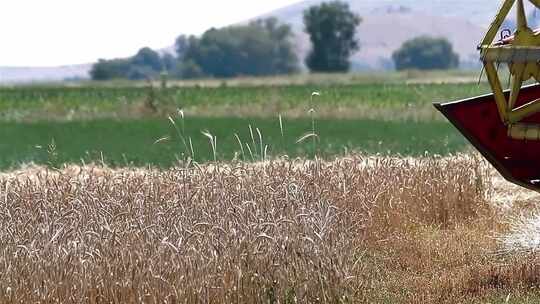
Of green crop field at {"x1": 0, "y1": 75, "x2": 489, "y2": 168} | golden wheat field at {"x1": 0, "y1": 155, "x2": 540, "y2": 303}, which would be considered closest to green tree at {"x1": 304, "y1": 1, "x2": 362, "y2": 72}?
green crop field at {"x1": 0, "y1": 75, "x2": 489, "y2": 168}

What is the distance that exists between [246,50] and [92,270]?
103m

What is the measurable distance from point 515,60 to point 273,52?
105m

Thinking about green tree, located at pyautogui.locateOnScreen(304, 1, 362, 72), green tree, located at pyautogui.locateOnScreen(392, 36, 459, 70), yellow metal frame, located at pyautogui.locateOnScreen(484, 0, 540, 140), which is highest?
yellow metal frame, located at pyautogui.locateOnScreen(484, 0, 540, 140)

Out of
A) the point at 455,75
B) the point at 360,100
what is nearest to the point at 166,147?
the point at 360,100

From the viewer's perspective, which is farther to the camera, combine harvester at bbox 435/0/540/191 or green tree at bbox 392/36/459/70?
green tree at bbox 392/36/459/70

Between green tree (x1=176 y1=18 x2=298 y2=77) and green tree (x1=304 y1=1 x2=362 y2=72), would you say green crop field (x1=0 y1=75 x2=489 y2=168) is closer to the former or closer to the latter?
green tree (x1=304 y1=1 x2=362 y2=72)

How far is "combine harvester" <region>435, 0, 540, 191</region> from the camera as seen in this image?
8.33 meters

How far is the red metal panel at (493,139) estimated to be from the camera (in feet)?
31.7

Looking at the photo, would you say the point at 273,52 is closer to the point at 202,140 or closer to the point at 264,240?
the point at 202,140

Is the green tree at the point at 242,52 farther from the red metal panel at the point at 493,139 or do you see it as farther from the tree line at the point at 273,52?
the red metal panel at the point at 493,139

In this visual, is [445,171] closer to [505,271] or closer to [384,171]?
[384,171]

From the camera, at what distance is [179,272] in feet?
24.7

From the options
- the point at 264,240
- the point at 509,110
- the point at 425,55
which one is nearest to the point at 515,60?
the point at 509,110

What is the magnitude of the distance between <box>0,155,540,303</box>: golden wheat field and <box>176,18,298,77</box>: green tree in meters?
88.5
